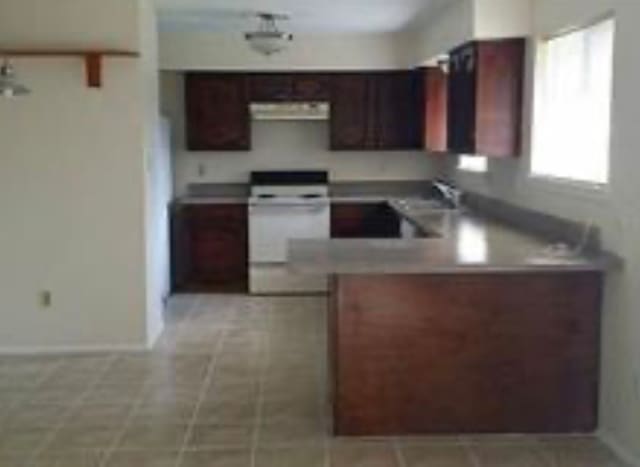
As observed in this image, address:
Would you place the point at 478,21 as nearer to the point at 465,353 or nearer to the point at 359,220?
the point at 465,353

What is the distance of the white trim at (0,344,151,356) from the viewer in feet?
17.6

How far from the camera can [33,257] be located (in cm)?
532

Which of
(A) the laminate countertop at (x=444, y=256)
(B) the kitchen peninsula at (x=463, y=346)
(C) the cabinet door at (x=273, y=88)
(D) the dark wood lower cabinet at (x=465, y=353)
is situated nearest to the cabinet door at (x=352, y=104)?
(C) the cabinet door at (x=273, y=88)

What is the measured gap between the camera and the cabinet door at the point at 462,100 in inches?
194

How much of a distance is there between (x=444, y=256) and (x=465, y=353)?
1.54ft

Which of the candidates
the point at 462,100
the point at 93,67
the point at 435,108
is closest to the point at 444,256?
the point at 462,100

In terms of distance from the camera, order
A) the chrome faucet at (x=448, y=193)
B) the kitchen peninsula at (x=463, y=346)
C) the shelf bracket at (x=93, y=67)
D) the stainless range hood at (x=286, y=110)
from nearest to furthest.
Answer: the kitchen peninsula at (x=463, y=346) → the shelf bracket at (x=93, y=67) → the chrome faucet at (x=448, y=193) → the stainless range hood at (x=286, y=110)

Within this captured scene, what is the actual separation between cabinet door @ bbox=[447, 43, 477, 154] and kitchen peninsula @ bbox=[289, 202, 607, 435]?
142cm

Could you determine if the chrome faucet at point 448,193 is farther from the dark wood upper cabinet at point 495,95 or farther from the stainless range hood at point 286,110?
the dark wood upper cabinet at point 495,95

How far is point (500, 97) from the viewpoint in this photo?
4914 mm

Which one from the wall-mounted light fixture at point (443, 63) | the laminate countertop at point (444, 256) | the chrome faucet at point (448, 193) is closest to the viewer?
the laminate countertop at point (444, 256)

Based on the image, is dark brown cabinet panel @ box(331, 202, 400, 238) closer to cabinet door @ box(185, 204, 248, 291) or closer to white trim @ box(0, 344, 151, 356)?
cabinet door @ box(185, 204, 248, 291)

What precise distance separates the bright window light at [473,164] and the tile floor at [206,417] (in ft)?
5.93

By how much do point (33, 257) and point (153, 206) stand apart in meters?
0.91
